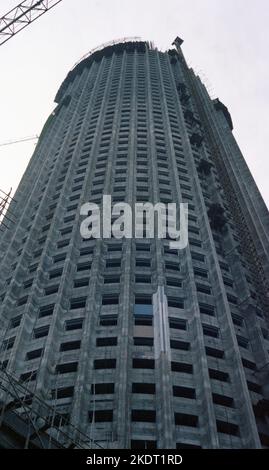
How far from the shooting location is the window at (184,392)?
40344 mm

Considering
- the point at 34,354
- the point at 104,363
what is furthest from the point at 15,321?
the point at 104,363

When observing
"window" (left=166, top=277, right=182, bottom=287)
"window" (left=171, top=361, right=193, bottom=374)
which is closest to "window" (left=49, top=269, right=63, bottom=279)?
"window" (left=166, top=277, right=182, bottom=287)

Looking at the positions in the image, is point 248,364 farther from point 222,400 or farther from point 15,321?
point 15,321

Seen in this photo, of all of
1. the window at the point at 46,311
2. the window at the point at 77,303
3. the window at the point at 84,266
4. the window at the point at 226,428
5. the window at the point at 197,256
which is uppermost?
the window at the point at 197,256

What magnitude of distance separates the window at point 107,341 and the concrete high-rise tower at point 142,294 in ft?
0.30

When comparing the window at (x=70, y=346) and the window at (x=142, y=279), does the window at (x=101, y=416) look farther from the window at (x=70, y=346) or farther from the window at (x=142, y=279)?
the window at (x=142, y=279)

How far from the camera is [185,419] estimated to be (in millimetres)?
38531

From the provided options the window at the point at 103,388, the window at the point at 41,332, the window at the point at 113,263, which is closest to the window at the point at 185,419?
the window at the point at 103,388

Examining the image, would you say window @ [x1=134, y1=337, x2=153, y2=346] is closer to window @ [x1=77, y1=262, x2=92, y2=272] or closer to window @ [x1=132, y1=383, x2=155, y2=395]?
window @ [x1=132, y1=383, x2=155, y2=395]

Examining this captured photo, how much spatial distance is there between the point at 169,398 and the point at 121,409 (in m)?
3.45

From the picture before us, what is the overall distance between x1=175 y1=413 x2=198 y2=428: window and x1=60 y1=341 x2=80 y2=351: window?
395 inches

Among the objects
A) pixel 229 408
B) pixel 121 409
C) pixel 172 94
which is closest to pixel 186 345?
pixel 229 408

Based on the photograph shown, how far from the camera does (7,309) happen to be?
50500mm

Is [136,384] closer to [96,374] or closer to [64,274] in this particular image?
[96,374]
